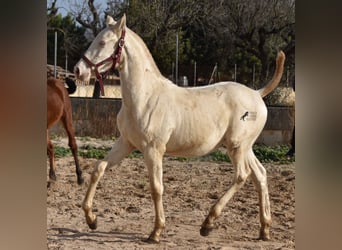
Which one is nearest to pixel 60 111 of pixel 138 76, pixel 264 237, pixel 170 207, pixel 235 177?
pixel 138 76

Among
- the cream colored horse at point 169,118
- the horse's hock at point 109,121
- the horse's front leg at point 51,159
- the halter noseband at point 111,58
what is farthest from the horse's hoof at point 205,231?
the halter noseband at point 111,58

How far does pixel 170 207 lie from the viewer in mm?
2930

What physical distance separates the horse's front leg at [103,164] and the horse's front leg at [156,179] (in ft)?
0.38

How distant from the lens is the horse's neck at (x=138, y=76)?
2.77 m

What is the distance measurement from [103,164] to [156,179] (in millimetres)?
264

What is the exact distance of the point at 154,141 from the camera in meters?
2.76

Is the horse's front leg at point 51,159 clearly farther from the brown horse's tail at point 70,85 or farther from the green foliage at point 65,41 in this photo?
the green foliage at point 65,41

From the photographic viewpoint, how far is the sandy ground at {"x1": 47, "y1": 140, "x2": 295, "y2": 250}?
288 cm

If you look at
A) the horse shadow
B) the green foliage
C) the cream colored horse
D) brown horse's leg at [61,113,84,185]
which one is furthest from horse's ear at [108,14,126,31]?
the horse shadow

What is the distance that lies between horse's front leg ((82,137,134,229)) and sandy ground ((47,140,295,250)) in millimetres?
69

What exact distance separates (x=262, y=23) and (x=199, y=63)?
1.24ft
